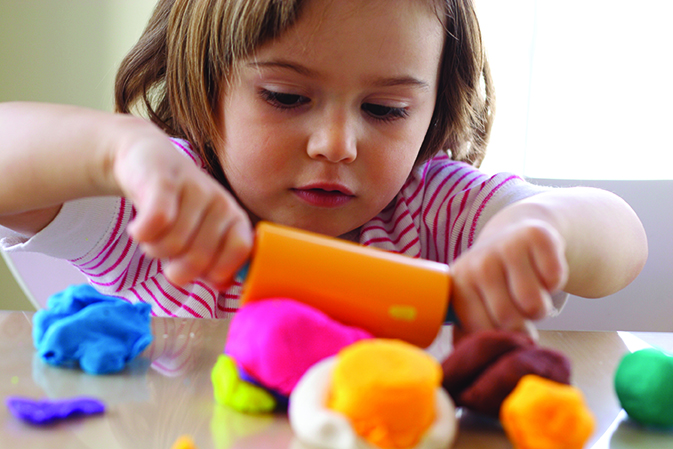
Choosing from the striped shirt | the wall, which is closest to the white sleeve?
the striped shirt

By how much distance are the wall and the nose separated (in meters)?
1.22

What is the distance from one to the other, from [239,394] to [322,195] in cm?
41

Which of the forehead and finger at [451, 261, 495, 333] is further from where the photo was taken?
the forehead

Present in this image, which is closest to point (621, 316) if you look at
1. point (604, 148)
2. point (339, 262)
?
point (339, 262)

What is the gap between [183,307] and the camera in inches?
31.2

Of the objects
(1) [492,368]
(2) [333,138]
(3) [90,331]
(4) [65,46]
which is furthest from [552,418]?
(4) [65,46]

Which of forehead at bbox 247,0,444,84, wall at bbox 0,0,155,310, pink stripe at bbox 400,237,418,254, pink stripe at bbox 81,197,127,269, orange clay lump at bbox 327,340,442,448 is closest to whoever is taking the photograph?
orange clay lump at bbox 327,340,442,448

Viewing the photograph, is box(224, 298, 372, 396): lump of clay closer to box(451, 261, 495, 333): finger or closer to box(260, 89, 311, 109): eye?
box(451, 261, 495, 333): finger

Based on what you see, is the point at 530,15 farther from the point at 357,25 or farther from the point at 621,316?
the point at 357,25

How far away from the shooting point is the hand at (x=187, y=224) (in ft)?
1.17

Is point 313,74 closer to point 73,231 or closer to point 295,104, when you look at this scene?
point 295,104

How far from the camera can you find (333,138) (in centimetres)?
65

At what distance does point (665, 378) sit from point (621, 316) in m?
0.60

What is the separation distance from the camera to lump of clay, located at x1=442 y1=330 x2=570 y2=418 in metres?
0.31
